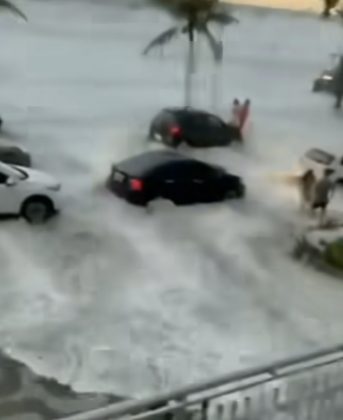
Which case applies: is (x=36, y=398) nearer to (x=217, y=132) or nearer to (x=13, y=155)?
(x=13, y=155)

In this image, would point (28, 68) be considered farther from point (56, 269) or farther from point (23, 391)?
point (23, 391)

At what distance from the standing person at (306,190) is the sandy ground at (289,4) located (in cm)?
2397

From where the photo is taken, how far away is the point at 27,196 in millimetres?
15414

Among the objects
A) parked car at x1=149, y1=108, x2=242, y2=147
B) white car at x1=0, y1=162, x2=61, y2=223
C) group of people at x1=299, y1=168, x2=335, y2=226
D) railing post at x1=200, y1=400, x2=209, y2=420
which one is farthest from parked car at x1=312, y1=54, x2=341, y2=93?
railing post at x1=200, y1=400, x2=209, y2=420

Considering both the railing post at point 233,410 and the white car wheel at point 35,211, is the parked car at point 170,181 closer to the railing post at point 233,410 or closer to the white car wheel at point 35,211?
the white car wheel at point 35,211

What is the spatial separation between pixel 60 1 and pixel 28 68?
21.8 meters

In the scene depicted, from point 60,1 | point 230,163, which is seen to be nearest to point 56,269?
point 230,163

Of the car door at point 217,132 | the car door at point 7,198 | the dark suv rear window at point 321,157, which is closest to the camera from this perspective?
the car door at point 7,198

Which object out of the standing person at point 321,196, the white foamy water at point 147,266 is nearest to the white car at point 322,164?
the white foamy water at point 147,266

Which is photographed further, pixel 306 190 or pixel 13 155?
pixel 13 155

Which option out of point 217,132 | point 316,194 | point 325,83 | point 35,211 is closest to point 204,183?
point 316,194

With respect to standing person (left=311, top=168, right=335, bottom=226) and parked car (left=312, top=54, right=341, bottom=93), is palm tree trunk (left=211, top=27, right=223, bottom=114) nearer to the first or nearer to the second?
parked car (left=312, top=54, right=341, bottom=93)

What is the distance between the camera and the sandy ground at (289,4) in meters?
43.1

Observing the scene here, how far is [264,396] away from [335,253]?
9.27 m
